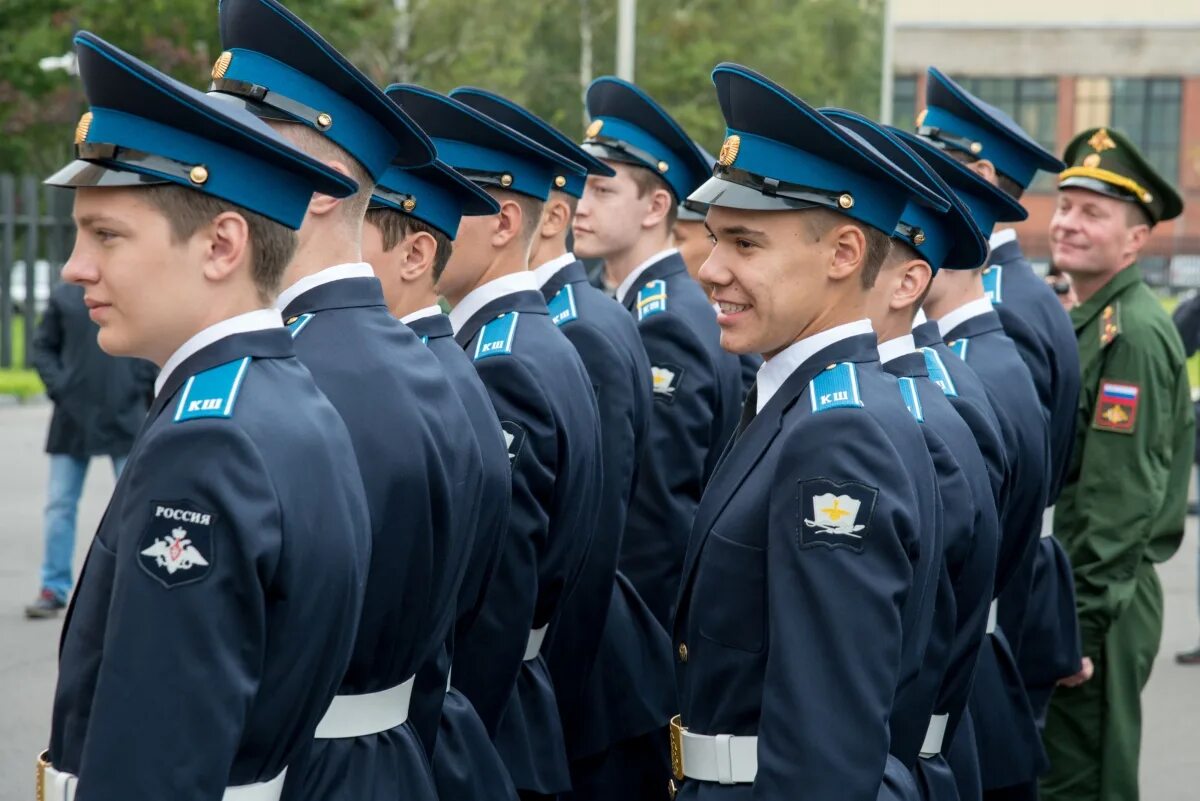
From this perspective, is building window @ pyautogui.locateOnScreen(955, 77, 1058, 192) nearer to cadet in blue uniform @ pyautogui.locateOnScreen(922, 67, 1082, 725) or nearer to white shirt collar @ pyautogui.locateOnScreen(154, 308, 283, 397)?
cadet in blue uniform @ pyautogui.locateOnScreen(922, 67, 1082, 725)

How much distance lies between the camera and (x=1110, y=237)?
6.07m

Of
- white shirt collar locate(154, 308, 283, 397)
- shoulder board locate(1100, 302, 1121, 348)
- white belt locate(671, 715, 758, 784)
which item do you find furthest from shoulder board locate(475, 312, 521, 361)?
shoulder board locate(1100, 302, 1121, 348)

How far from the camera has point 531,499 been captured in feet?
13.4

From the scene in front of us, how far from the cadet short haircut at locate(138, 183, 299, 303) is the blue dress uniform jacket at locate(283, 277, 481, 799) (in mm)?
384

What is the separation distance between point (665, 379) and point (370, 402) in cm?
267

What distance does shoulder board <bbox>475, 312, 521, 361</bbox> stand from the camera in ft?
13.7

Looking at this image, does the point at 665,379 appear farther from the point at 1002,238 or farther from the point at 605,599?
the point at 1002,238

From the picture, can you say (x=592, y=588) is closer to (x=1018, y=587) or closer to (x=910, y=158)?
(x=1018, y=587)

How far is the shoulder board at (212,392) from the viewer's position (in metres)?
2.36

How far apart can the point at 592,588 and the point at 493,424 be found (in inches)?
55.3

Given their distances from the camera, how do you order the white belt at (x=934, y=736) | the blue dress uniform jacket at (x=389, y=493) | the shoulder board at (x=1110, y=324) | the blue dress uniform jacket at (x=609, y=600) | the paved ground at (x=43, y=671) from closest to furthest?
the blue dress uniform jacket at (x=389, y=493) < the white belt at (x=934, y=736) < the blue dress uniform jacket at (x=609, y=600) < the shoulder board at (x=1110, y=324) < the paved ground at (x=43, y=671)

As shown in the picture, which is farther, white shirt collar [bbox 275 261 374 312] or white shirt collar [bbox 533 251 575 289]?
white shirt collar [bbox 533 251 575 289]

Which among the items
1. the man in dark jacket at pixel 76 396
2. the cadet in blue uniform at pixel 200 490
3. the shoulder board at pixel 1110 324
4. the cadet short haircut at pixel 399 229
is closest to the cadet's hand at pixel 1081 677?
the shoulder board at pixel 1110 324

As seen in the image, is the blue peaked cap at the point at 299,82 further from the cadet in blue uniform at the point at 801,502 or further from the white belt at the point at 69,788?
the white belt at the point at 69,788
